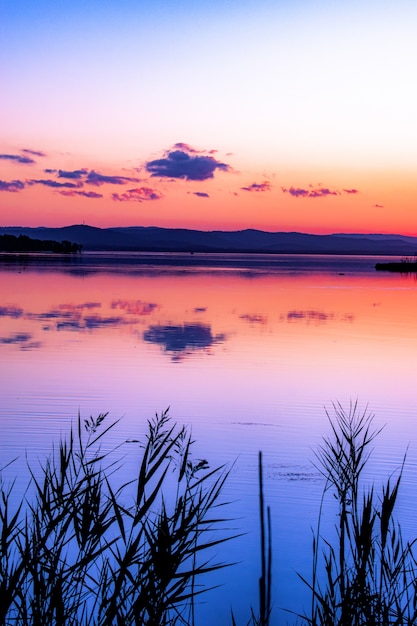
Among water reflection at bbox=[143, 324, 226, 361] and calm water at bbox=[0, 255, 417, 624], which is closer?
calm water at bbox=[0, 255, 417, 624]

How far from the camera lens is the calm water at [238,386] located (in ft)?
21.9

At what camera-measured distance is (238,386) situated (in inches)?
479

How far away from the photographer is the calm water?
668cm

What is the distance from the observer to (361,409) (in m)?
10.8

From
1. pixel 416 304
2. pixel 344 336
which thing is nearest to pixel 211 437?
pixel 344 336

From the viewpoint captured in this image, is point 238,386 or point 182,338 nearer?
point 238,386

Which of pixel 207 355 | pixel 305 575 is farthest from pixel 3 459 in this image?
pixel 207 355

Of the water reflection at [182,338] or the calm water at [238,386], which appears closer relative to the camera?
the calm water at [238,386]

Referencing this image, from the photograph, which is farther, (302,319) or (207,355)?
(302,319)

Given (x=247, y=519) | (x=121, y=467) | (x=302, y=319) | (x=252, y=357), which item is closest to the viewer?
(x=247, y=519)

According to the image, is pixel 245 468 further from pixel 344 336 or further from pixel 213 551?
pixel 344 336

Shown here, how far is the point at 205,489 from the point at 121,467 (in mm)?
1115

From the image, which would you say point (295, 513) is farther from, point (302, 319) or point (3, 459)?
point (302, 319)

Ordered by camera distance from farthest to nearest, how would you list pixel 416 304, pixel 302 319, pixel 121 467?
pixel 416 304, pixel 302 319, pixel 121 467
